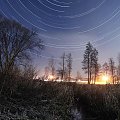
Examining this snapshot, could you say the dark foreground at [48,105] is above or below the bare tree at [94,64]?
below

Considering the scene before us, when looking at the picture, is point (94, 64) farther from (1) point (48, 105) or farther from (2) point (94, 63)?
(1) point (48, 105)

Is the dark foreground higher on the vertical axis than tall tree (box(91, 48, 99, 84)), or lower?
lower

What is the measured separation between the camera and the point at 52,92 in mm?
14586

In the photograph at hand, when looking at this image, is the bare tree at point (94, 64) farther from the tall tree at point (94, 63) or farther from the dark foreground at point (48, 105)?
the dark foreground at point (48, 105)

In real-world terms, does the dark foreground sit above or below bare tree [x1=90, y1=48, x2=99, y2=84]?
below

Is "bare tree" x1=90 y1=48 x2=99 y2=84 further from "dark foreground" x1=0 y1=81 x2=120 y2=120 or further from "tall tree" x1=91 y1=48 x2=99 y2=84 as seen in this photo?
"dark foreground" x1=0 y1=81 x2=120 y2=120

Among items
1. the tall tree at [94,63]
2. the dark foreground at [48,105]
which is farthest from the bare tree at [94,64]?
the dark foreground at [48,105]

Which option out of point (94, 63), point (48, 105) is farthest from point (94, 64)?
point (48, 105)

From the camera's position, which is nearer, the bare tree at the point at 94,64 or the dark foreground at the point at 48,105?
the dark foreground at the point at 48,105

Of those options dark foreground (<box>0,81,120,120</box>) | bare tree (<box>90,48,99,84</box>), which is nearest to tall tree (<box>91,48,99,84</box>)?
bare tree (<box>90,48,99,84</box>)

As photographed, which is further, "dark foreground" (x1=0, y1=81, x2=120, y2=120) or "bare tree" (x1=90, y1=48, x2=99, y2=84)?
"bare tree" (x1=90, y1=48, x2=99, y2=84)

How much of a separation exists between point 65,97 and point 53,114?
3.11 m

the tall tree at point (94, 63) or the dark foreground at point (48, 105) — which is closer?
the dark foreground at point (48, 105)

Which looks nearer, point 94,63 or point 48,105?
point 48,105
